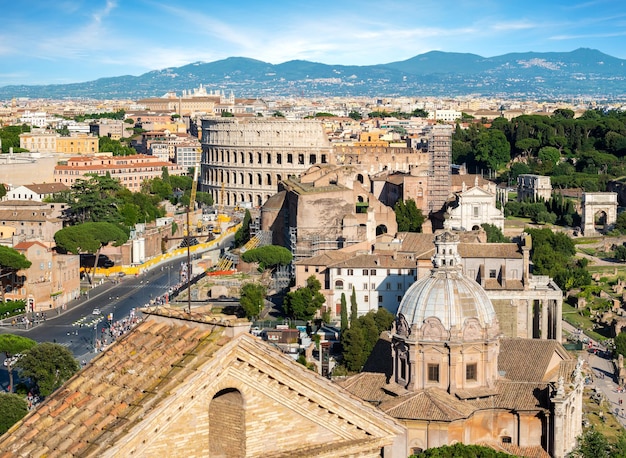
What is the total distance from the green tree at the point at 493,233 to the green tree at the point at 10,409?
29.6 meters

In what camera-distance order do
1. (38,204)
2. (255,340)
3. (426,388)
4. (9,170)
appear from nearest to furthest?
1. (255,340)
2. (426,388)
3. (38,204)
4. (9,170)

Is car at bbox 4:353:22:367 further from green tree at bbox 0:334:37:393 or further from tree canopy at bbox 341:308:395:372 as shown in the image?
tree canopy at bbox 341:308:395:372

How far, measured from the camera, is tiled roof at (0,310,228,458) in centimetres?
740

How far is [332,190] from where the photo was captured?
51.4m

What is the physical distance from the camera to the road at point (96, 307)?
132 ft

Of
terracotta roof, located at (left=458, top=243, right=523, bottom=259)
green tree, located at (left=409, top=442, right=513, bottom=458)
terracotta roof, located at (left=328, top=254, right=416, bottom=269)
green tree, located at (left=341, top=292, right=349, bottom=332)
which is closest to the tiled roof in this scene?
green tree, located at (left=409, top=442, right=513, bottom=458)

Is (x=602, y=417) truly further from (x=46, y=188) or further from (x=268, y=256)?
(x=46, y=188)

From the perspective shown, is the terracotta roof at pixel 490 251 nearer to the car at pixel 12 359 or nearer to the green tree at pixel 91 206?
the car at pixel 12 359

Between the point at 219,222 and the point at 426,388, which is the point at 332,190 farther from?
the point at 426,388

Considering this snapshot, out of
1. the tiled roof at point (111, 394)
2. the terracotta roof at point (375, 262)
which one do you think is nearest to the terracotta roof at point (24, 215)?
the terracotta roof at point (375, 262)

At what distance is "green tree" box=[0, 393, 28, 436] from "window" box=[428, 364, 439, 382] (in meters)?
10.2

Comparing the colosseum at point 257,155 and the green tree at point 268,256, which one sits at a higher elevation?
the colosseum at point 257,155

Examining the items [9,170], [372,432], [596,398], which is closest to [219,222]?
[9,170]

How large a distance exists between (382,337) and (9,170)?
6274cm
